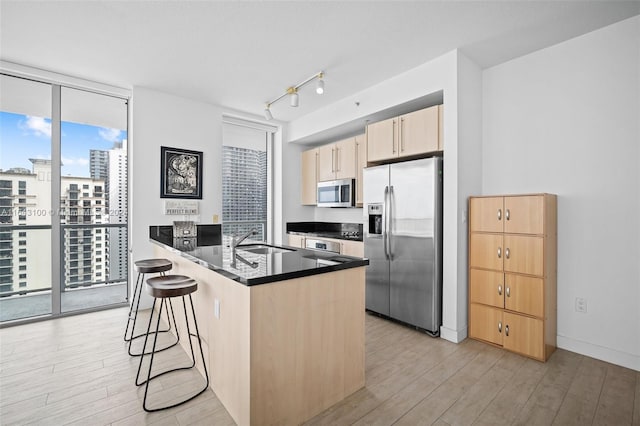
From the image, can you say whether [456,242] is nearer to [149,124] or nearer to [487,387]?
[487,387]

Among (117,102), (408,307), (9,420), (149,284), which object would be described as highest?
(117,102)

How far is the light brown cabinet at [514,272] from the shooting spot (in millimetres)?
2457

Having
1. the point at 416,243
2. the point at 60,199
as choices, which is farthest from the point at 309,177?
the point at 60,199

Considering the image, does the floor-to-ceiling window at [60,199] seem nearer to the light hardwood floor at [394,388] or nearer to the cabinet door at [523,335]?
the light hardwood floor at [394,388]

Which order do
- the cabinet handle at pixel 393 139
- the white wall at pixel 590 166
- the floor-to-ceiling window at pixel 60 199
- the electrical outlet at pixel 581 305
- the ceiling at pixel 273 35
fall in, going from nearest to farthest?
the ceiling at pixel 273 35 → the white wall at pixel 590 166 → the electrical outlet at pixel 581 305 → the floor-to-ceiling window at pixel 60 199 → the cabinet handle at pixel 393 139

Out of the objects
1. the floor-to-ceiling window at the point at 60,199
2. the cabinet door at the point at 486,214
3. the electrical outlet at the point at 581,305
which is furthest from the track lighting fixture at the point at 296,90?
the electrical outlet at the point at 581,305

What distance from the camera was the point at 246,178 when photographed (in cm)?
499

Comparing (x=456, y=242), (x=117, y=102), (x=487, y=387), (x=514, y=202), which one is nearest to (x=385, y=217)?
(x=456, y=242)

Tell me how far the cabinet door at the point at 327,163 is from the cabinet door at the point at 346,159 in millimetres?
87

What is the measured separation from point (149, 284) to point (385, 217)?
90.3 inches

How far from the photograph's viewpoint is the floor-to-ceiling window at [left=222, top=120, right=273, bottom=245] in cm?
473

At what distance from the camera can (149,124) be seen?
380cm

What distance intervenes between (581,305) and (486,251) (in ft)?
2.77

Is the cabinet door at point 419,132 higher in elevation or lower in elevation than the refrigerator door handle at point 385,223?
higher
